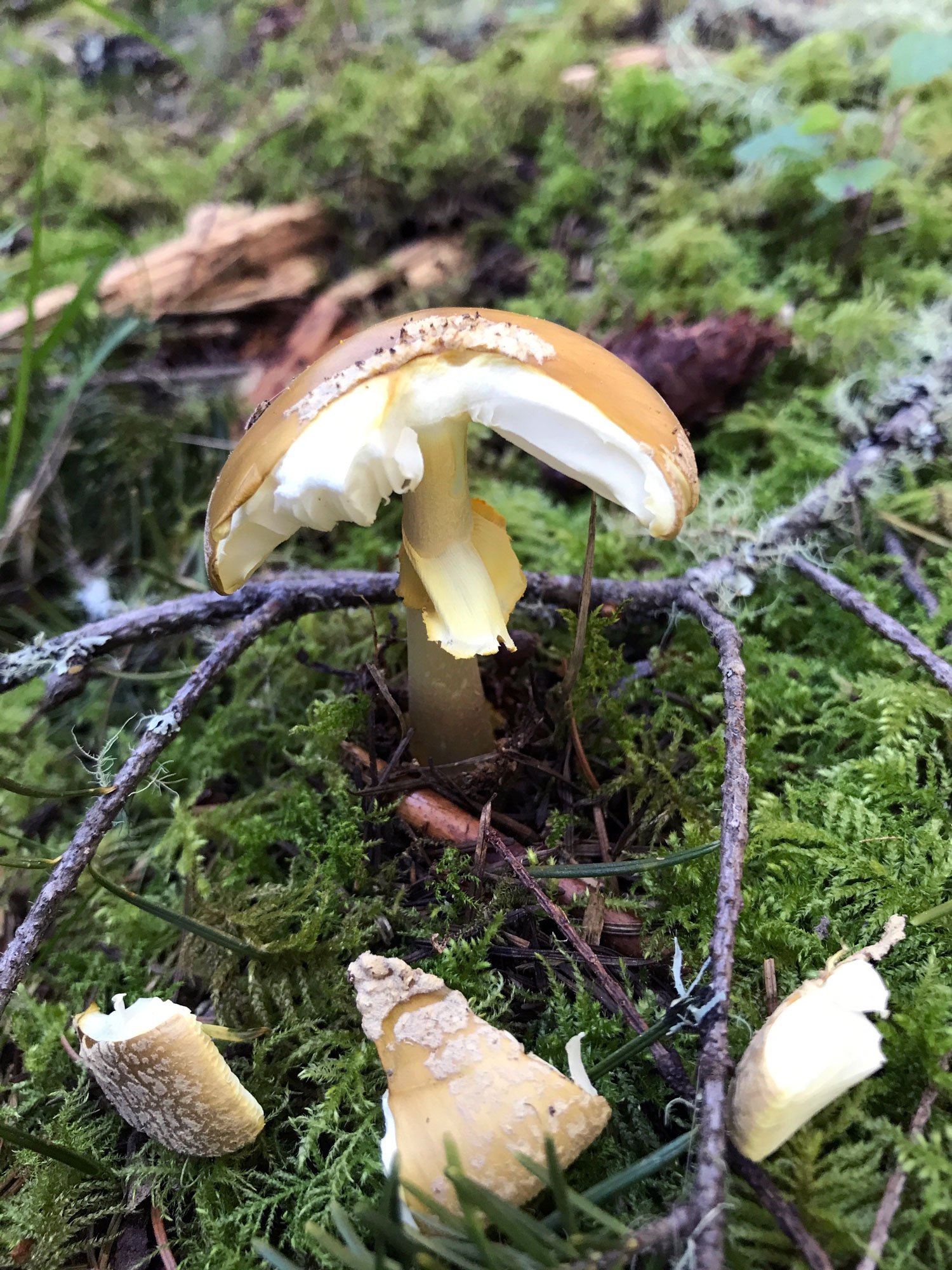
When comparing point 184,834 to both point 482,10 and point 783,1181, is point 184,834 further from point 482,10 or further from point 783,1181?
point 482,10

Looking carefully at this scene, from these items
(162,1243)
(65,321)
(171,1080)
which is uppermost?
(65,321)

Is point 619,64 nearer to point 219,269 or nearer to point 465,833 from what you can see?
point 219,269

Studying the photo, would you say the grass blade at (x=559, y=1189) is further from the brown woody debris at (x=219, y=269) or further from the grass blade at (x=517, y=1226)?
the brown woody debris at (x=219, y=269)

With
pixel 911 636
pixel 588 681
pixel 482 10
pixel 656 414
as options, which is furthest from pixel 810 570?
Result: pixel 482 10

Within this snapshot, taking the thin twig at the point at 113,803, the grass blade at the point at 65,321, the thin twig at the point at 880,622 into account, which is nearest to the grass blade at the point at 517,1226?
the thin twig at the point at 113,803

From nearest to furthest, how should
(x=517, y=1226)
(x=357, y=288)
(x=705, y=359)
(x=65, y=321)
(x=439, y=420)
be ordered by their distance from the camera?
(x=517, y=1226) < (x=439, y=420) < (x=65, y=321) < (x=705, y=359) < (x=357, y=288)

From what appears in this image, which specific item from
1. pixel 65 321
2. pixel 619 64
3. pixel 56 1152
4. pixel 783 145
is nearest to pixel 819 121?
pixel 783 145
